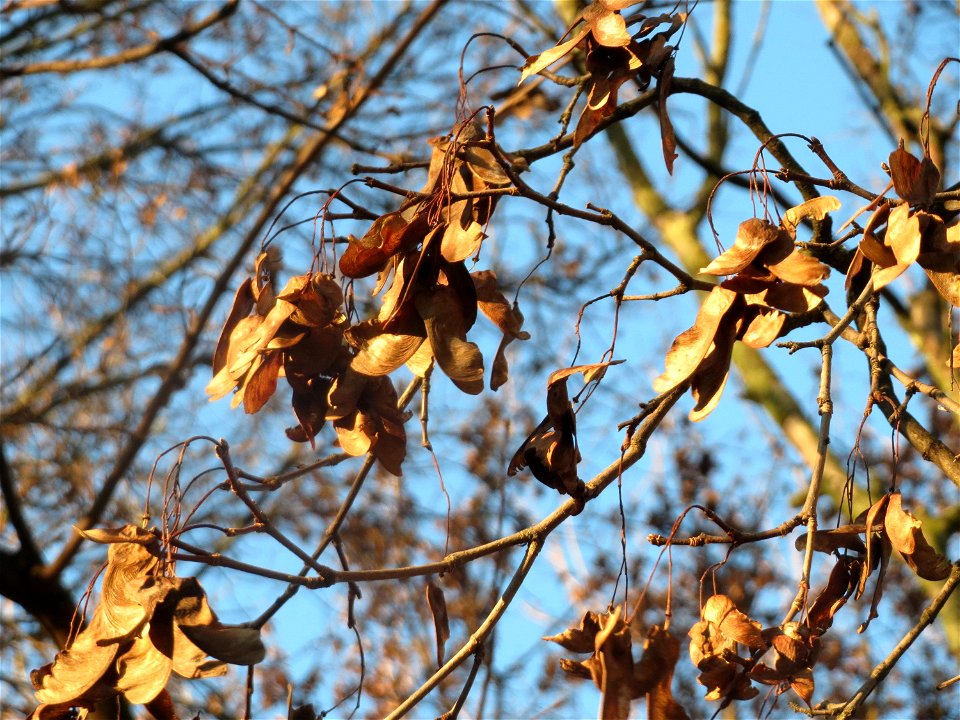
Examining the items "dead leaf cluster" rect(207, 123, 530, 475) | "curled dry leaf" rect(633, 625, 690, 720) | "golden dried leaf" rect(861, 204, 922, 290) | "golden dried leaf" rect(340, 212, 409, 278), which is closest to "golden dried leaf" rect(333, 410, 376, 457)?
"dead leaf cluster" rect(207, 123, 530, 475)

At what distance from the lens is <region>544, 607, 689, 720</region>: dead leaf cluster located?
1280 millimetres

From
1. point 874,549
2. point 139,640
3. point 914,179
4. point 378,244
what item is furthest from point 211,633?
point 914,179

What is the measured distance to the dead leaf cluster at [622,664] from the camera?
1.28m

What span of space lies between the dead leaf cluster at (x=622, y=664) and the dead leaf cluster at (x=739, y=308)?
289 millimetres

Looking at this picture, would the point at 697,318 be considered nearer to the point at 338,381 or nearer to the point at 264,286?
the point at 338,381

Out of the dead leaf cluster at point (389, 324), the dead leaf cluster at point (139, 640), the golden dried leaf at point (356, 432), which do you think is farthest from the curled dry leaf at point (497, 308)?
the dead leaf cluster at point (139, 640)

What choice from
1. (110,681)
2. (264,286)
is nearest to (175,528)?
(110,681)

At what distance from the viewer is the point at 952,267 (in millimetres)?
1394

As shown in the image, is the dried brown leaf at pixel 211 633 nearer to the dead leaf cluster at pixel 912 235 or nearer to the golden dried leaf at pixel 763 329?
the golden dried leaf at pixel 763 329

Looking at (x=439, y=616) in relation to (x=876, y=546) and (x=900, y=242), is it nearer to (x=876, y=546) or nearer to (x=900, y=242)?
(x=876, y=546)

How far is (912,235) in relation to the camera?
4.32 ft

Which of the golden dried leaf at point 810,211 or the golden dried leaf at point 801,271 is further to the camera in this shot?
the golden dried leaf at point 810,211

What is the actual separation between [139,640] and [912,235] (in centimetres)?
117

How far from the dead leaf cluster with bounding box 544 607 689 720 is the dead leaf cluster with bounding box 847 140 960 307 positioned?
1.70 feet
